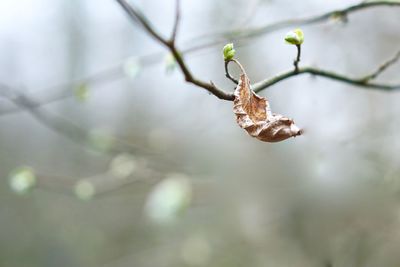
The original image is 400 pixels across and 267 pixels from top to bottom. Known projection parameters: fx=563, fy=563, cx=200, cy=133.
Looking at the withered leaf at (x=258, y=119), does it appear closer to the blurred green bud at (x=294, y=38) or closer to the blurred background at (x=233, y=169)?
the blurred green bud at (x=294, y=38)

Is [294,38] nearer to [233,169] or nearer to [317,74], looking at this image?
[317,74]

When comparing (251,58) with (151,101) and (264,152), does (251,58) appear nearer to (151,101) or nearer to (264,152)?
(264,152)

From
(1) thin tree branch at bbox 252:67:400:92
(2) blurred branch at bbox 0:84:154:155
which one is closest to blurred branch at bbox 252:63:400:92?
(1) thin tree branch at bbox 252:67:400:92

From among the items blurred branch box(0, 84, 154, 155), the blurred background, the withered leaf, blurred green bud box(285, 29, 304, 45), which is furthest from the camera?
the blurred background

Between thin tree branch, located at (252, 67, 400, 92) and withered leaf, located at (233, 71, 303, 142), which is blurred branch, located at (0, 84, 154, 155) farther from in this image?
withered leaf, located at (233, 71, 303, 142)

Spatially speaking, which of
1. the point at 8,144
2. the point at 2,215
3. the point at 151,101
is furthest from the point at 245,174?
the point at 8,144

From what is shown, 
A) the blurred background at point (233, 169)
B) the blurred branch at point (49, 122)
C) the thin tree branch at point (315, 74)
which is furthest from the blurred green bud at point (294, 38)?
the blurred branch at point (49, 122)
